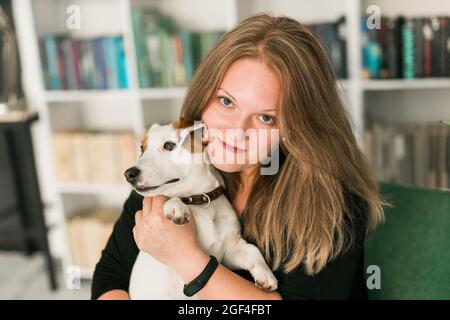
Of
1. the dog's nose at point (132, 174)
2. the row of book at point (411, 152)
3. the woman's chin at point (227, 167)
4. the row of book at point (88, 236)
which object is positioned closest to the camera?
the dog's nose at point (132, 174)

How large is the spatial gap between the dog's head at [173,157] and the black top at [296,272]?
191 mm

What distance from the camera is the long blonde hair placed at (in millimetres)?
941

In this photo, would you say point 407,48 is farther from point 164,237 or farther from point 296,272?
point 164,237

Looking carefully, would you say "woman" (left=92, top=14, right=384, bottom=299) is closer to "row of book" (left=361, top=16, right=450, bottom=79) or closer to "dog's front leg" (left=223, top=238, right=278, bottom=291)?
"dog's front leg" (left=223, top=238, right=278, bottom=291)

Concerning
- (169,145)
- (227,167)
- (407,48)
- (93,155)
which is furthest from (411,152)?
(93,155)

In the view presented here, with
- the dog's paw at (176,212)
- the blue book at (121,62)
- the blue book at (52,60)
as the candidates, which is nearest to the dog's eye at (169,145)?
the dog's paw at (176,212)

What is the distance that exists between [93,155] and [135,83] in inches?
16.6

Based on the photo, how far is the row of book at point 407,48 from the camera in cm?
175

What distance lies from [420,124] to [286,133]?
3.97 feet

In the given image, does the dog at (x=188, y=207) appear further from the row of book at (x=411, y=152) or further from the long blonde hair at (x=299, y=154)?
the row of book at (x=411, y=152)

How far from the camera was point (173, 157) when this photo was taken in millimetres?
952

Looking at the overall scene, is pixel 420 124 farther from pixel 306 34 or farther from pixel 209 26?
pixel 306 34
